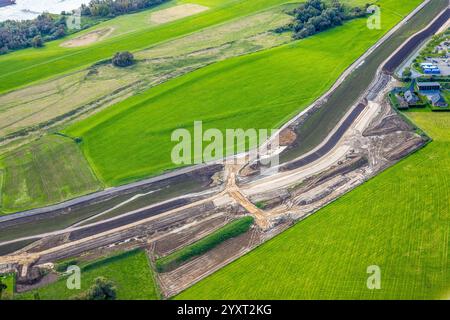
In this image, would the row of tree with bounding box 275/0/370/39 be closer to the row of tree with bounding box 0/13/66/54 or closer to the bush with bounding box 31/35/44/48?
the bush with bounding box 31/35/44/48

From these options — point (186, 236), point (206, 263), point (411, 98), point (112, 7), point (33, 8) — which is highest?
point (33, 8)

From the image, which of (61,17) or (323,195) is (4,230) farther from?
(61,17)

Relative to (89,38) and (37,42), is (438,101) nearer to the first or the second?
(89,38)

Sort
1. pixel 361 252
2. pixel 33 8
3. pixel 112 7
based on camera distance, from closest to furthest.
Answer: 1. pixel 361 252
2. pixel 112 7
3. pixel 33 8

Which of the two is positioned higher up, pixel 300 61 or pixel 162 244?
pixel 300 61

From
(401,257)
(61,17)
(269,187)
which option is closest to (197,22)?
(61,17)

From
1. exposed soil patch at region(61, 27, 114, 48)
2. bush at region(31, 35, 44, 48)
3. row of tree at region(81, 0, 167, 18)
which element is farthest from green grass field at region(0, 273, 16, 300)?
row of tree at region(81, 0, 167, 18)

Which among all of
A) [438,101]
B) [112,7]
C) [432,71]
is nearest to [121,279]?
[438,101]

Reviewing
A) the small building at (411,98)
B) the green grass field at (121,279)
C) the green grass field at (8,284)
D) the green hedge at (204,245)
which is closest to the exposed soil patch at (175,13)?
the small building at (411,98)

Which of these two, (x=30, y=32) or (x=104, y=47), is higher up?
(x=30, y=32)
